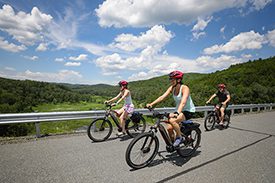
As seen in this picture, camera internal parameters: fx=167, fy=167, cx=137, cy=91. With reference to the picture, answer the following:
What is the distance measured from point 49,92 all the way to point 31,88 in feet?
42.8

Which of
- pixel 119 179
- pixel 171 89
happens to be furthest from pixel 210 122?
pixel 119 179

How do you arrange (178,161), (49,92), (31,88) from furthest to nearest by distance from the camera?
1. (49,92)
2. (31,88)
3. (178,161)

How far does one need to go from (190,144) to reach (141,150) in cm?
154

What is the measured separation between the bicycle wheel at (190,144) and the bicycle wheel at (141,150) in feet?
2.51

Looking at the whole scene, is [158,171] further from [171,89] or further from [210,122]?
[210,122]

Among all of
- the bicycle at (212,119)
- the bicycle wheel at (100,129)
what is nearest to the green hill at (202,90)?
the bicycle at (212,119)

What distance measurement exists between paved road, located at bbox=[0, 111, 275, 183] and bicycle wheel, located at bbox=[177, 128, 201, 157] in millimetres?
163

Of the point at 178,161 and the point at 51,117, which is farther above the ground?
the point at 51,117

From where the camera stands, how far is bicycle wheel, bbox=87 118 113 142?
544 centimetres

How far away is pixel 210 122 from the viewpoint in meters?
7.40

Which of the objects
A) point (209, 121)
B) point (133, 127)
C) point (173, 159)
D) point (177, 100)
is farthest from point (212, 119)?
point (177, 100)

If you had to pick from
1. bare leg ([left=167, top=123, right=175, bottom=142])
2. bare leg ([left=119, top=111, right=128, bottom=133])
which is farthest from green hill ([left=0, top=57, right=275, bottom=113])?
bare leg ([left=167, top=123, right=175, bottom=142])

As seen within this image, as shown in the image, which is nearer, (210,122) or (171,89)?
(171,89)

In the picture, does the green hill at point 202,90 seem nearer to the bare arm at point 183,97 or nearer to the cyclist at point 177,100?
the cyclist at point 177,100
